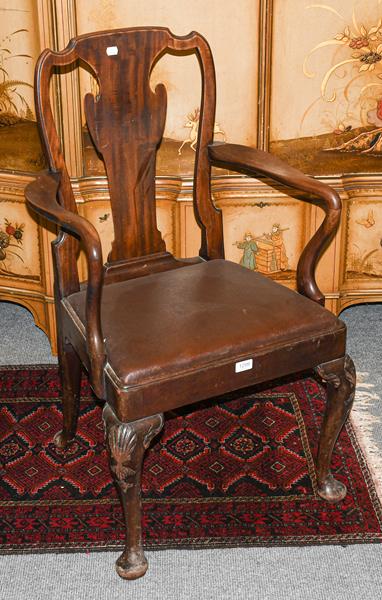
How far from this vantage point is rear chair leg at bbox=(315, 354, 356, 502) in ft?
7.05

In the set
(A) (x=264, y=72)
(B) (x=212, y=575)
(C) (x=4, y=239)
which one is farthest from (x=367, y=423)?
(C) (x=4, y=239)

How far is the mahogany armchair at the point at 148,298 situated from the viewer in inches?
75.9

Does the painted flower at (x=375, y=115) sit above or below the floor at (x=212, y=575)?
above

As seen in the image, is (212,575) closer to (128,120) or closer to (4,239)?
(128,120)

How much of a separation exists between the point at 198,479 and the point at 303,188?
902 millimetres

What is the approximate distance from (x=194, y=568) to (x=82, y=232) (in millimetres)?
911

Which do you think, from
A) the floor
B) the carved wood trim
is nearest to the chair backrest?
the carved wood trim

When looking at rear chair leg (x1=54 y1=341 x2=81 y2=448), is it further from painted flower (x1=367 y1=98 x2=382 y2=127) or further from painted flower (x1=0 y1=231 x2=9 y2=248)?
painted flower (x1=367 y1=98 x2=382 y2=127)

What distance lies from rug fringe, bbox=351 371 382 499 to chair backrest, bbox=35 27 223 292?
2.80 ft

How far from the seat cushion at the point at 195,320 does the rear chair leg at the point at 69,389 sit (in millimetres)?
218

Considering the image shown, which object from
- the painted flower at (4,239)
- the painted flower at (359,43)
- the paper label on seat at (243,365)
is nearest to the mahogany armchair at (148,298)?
the paper label on seat at (243,365)

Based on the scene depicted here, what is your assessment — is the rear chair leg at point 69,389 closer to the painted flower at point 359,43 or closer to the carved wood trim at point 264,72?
the carved wood trim at point 264,72

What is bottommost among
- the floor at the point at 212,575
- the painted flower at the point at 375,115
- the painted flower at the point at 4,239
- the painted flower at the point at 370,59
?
the floor at the point at 212,575

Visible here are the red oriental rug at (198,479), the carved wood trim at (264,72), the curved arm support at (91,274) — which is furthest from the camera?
the carved wood trim at (264,72)
